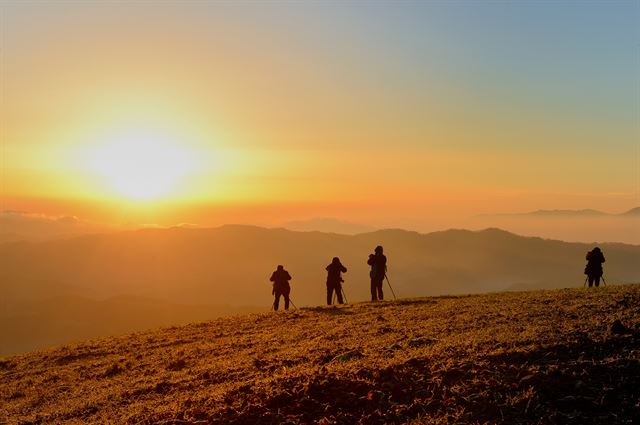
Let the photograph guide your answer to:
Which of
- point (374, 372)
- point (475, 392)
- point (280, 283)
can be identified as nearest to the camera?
point (475, 392)

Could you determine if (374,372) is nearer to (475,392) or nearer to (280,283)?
(475,392)

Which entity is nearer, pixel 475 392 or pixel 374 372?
pixel 475 392

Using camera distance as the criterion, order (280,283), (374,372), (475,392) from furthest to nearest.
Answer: (280,283), (374,372), (475,392)

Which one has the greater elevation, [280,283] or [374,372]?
[280,283]

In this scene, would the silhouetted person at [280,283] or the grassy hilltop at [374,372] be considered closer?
the grassy hilltop at [374,372]

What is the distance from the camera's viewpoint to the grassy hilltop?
8.07 metres

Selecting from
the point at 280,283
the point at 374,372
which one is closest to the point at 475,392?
the point at 374,372

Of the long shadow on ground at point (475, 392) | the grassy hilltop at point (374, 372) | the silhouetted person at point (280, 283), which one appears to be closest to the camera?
the long shadow on ground at point (475, 392)

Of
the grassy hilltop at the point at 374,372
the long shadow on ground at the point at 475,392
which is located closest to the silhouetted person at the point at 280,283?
the grassy hilltop at the point at 374,372

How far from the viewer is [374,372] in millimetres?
9617

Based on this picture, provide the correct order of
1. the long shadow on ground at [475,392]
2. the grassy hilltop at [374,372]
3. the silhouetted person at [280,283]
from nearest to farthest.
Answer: the long shadow on ground at [475,392] → the grassy hilltop at [374,372] → the silhouetted person at [280,283]

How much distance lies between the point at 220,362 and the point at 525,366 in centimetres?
802

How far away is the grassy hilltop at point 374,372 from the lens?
318 inches

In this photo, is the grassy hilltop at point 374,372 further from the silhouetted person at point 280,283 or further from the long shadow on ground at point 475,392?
the silhouetted person at point 280,283
